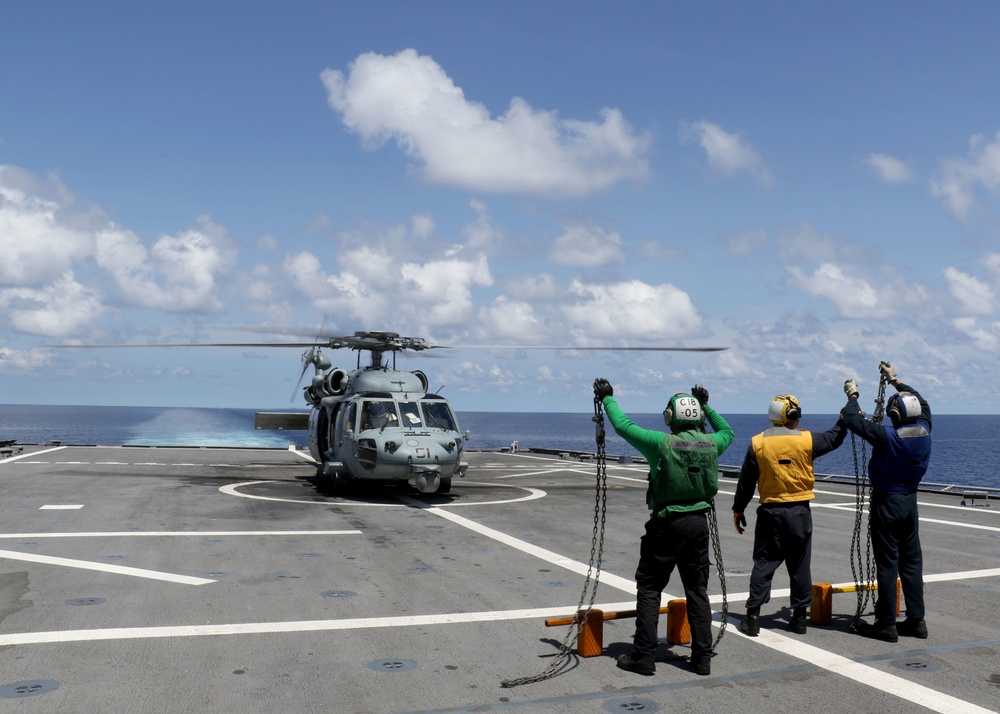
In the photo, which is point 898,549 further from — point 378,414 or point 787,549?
point 378,414

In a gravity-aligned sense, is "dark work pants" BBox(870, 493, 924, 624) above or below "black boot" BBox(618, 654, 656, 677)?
above

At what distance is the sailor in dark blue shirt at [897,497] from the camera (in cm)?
696

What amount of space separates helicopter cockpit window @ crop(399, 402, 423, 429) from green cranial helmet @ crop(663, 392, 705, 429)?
38.3ft

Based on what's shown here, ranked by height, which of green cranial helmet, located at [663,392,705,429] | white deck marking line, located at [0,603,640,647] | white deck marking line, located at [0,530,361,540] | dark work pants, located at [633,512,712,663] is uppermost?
green cranial helmet, located at [663,392,705,429]

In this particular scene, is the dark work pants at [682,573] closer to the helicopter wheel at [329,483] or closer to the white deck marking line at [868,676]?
the white deck marking line at [868,676]

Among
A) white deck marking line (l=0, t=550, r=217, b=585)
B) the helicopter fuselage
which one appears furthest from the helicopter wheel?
white deck marking line (l=0, t=550, r=217, b=585)

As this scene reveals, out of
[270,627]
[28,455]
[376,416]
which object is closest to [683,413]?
[270,627]

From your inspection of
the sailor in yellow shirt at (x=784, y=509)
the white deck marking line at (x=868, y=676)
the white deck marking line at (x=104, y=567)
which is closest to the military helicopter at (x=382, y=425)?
the white deck marking line at (x=104, y=567)

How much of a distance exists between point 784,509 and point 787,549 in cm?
36

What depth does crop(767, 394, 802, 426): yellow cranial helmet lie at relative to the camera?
287 inches

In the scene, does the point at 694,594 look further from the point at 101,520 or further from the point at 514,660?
the point at 101,520

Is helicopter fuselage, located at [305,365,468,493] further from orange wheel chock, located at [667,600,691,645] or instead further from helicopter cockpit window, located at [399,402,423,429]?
orange wheel chock, located at [667,600,691,645]

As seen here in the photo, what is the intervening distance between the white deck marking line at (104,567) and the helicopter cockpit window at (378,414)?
7971 millimetres

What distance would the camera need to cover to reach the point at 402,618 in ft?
24.6
